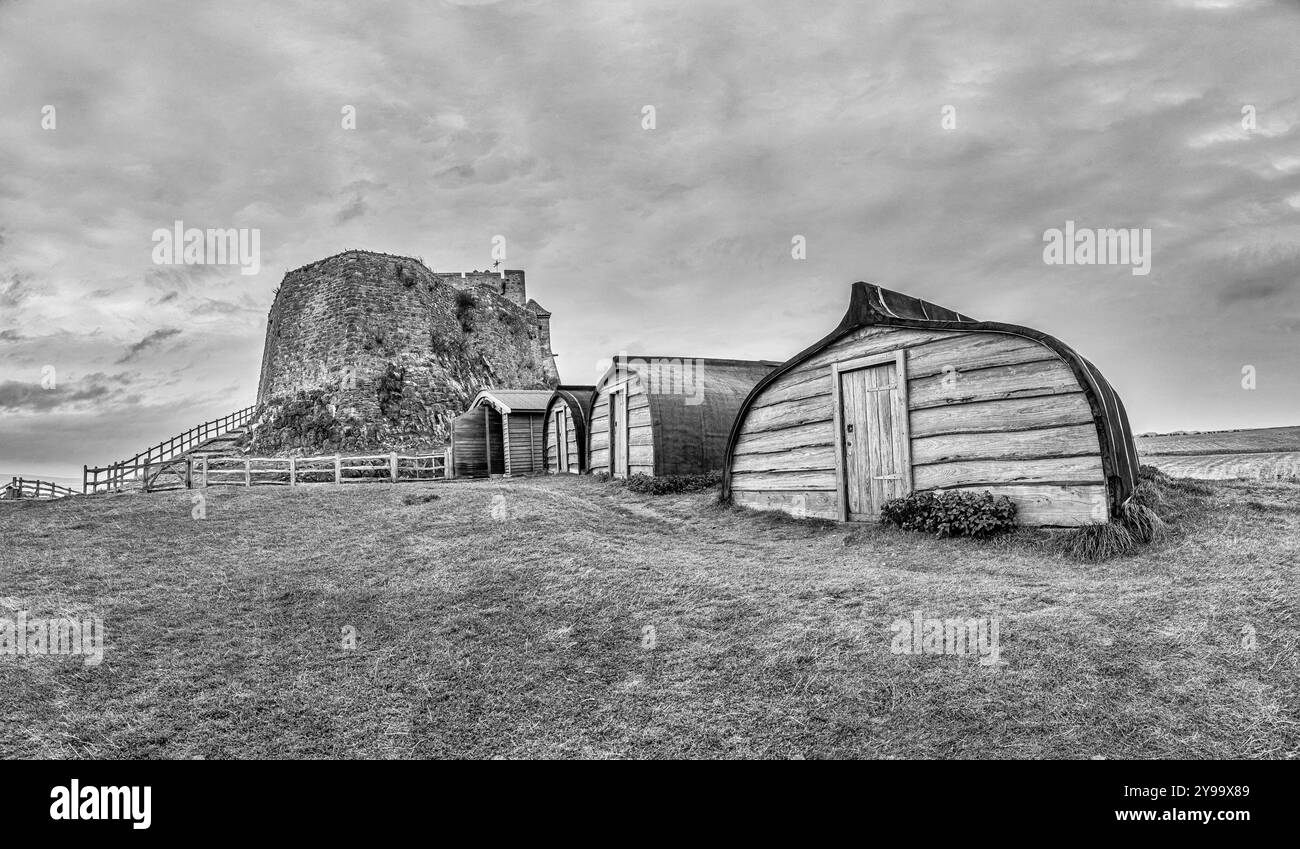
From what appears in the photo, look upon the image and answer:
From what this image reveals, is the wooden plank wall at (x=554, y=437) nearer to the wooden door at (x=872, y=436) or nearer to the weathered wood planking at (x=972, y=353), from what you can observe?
the wooden door at (x=872, y=436)

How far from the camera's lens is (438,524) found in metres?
13.2

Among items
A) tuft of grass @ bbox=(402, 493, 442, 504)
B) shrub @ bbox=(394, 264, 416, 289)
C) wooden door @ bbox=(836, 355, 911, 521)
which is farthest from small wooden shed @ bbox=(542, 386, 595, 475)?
shrub @ bbox=(394, 264, 416, 289)

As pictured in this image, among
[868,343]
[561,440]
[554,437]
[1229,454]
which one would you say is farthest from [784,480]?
[554,437]

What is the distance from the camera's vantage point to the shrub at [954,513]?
10.8 meters

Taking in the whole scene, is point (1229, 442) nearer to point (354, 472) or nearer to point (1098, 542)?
point (1098, 542)

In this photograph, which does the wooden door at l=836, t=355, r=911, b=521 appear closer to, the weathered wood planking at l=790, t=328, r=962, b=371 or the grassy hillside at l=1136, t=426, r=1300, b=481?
the weathered wood planking at l=790, t=328, r=962, b=371

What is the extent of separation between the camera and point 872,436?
13.3 meters

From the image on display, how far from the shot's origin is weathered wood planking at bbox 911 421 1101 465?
10375mm

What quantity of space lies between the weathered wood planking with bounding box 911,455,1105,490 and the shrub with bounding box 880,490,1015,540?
25 cm

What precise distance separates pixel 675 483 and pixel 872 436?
7100 millimetres

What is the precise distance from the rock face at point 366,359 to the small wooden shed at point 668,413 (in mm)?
20704
